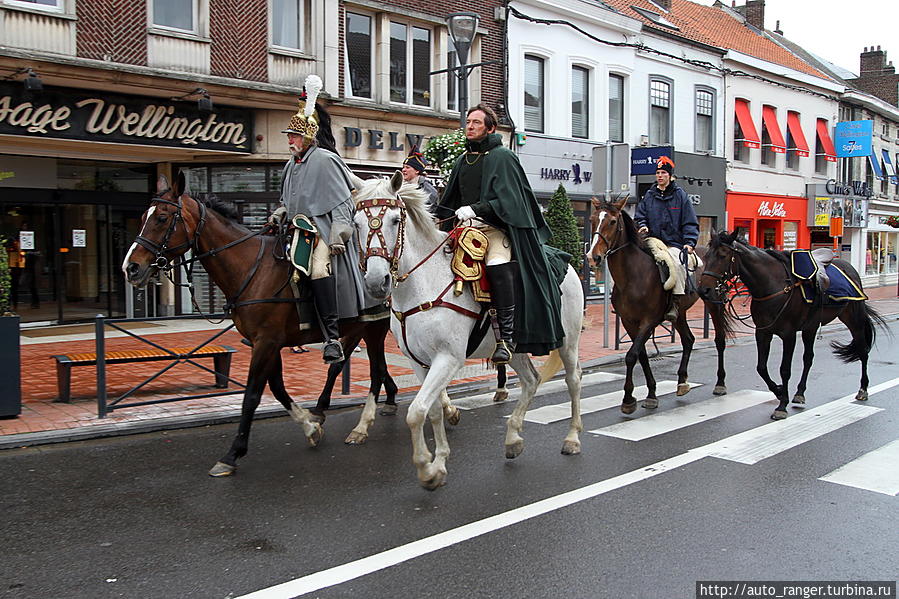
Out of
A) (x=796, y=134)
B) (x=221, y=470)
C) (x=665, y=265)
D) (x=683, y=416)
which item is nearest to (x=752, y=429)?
(x=683, y=416)

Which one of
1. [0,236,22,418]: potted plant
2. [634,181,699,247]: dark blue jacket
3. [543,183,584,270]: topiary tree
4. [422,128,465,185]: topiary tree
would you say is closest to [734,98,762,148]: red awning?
[543,183,584,270]: topiary tree

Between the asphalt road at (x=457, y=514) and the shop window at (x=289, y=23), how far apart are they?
33.6 ft

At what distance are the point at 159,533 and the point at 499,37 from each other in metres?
17.4

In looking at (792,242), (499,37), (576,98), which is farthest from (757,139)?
(499,37)

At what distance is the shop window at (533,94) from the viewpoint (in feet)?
68.3

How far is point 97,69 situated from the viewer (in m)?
12.5

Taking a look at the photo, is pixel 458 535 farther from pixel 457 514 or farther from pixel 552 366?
pixel 552 366

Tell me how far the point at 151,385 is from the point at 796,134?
28464 millimetres

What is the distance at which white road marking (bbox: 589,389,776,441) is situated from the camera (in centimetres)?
740

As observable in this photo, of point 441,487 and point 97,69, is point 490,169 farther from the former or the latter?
point 97,69

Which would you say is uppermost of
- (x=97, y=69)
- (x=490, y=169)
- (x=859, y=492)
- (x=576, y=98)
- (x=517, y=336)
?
(x=576, y=98)

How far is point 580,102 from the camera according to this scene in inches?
888

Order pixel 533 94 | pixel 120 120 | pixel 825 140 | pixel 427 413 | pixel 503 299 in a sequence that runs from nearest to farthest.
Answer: pixel 427 413 → pixel 503 299 → pixel 120 120 → pixel 533 94 → pixel 825 140

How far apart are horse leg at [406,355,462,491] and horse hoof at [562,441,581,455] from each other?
1.37 meters
